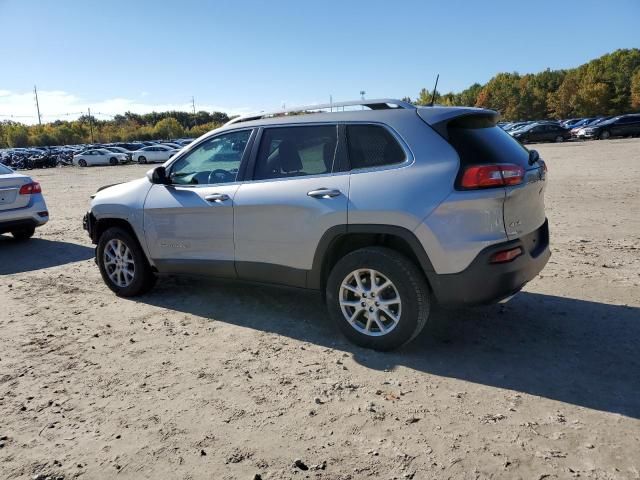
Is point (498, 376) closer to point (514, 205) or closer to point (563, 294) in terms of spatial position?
point (514, 205)

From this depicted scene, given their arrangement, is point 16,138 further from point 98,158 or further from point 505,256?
point 505,256

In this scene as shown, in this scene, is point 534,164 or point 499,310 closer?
point 534,164

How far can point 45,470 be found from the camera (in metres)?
2.77

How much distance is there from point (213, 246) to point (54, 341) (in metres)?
1.59

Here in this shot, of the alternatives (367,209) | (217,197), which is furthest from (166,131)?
(367,209)

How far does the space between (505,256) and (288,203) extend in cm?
172

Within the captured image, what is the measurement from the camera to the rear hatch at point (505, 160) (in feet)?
12.0

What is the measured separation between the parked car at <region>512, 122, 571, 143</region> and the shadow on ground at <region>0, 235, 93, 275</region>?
3753 cm

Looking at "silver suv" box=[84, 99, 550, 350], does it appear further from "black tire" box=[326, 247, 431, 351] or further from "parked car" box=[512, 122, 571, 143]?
"parked car" box=[512, 122, 571, 143]

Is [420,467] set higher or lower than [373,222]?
lower

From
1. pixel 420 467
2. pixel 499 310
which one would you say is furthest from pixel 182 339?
pixel 499 310

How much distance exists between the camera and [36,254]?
8.39 m

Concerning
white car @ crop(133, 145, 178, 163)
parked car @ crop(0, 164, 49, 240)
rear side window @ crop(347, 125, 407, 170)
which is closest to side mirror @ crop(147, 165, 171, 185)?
rear side window @ crop(347, 125, 407, 170)

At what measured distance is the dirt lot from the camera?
276cm
